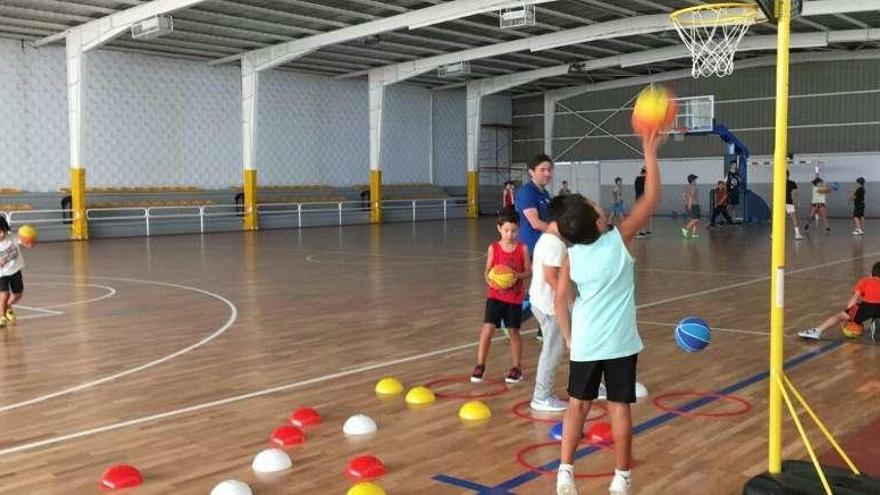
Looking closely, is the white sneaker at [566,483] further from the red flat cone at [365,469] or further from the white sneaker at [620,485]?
the red flat cone at [365,469]

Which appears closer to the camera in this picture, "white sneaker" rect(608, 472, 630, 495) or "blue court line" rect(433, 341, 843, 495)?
"white sneaker" rect(608, 472, 630, 495)

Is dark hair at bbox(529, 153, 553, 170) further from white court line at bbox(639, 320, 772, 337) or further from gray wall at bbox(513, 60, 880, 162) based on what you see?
gray wall at bbox(513, 60, 880, 162)

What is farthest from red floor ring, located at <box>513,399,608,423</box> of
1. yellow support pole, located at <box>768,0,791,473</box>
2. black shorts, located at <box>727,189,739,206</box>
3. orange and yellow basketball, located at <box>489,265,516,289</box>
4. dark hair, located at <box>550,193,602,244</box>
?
black shorts, located at <box>727,189,739,206</box>

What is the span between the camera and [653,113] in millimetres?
4586

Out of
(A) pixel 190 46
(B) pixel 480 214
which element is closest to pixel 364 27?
(A) pixel 190 46

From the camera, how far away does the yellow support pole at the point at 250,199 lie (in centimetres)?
3094

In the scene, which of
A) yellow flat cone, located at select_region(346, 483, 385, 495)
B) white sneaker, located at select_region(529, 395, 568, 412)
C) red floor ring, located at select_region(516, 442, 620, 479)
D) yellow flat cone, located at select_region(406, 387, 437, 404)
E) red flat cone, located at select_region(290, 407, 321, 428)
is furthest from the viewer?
yellow flat cone, located at select_region(406, 387, 437, 404)

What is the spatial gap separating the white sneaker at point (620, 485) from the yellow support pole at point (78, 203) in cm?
2529

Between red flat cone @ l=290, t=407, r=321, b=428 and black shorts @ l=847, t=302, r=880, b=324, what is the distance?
5.85 meters

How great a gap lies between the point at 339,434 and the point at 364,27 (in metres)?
22.2

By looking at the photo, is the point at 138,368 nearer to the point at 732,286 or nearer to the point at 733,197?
the point at 732,286

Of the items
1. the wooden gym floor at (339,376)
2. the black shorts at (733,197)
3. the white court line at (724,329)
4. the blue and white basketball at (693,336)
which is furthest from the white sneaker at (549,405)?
the black shorts at (733,197)

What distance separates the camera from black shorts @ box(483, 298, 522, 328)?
7168 millimetres

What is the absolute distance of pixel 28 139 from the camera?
88.8ft
